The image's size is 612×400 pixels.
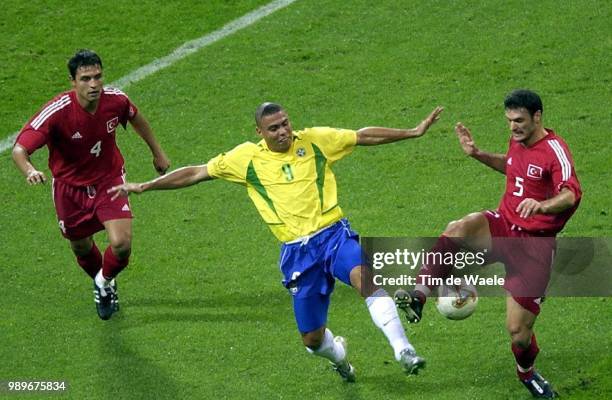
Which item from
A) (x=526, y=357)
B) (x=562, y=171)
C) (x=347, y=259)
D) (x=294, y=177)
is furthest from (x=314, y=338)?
(x=562, y=171)

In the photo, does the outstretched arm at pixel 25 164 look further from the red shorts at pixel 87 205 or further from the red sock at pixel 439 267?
the red sock at pixel 439 267

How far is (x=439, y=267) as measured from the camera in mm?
11422

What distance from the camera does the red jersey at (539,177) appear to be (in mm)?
11227

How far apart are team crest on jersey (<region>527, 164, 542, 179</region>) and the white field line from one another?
8762mm

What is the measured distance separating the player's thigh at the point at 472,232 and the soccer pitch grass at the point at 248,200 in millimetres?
1350

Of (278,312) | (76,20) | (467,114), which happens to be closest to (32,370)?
(278,312)

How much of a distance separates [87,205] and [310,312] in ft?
10.1

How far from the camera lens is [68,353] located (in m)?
13.3

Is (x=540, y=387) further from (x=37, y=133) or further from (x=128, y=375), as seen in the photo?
(x=37, y=133)

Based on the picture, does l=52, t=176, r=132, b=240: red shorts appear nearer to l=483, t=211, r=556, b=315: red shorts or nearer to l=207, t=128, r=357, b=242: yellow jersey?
l=207, t=128, r=357, b=242: yellow jersey

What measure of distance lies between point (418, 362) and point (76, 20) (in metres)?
11.3

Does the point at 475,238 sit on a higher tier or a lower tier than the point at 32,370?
higher

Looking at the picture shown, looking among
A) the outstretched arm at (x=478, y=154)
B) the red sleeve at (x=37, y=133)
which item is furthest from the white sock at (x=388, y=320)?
the red sleeve at (x=37, y=133)

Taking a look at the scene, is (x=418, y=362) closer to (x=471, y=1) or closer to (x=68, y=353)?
(x=68, y=353)
